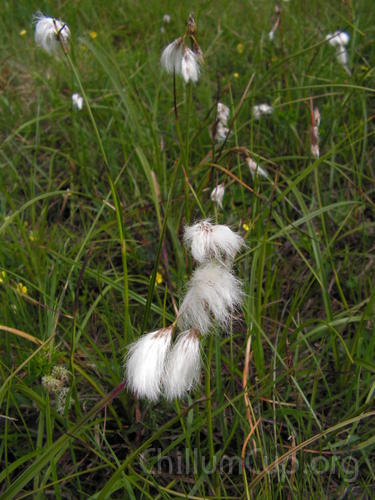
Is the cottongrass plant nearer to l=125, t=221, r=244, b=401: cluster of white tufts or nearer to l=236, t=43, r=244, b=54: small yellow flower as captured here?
l=125, t=221, r=244, b=401: cluster of white tufts

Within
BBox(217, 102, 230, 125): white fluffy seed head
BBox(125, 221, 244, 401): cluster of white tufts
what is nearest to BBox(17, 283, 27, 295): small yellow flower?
BBox(125, 221, 244, 401): cluster of white tufts

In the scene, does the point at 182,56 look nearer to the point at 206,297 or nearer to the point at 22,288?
the point at 206,297

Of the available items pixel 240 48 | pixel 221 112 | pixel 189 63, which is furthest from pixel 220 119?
pixel 240 48

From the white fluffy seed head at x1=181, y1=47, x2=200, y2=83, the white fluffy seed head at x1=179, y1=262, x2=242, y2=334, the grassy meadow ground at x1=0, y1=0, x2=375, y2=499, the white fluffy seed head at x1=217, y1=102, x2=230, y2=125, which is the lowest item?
the grassy meadow ground at x1=0, y1=0, x2=375, y2=499

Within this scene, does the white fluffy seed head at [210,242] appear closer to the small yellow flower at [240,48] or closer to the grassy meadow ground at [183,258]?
the grassy meadow ground at [183,258]

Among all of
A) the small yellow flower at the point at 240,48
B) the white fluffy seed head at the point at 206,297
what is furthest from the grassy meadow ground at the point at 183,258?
the white fluffy seed head at the point at 206,297
